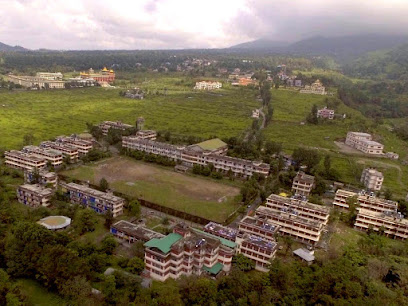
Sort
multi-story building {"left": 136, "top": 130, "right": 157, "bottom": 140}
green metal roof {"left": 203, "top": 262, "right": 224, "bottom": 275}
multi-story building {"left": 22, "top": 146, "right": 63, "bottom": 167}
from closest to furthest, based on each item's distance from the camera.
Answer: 1. green metal roof {"left": 203, "top": 262, "right": 224, "bottom": 275}
2. multi-story building {"left": 22, "top": 146, "right": 63, "bottom": 167}
3. multi-story building {"left": 136, "top": 130, "right": 157, "bottom": 140}

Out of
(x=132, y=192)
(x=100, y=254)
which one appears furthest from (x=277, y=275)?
(x=132, y=192)

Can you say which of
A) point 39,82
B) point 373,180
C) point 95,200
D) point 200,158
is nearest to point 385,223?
point 373,180

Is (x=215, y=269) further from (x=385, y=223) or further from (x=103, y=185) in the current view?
(x=385, y=223)

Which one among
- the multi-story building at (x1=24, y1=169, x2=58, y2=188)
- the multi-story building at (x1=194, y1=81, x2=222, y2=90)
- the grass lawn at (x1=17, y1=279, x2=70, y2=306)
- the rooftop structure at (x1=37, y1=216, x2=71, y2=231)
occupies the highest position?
the multi-story building at (x1=194, y1=81, x2=222, y2=90)

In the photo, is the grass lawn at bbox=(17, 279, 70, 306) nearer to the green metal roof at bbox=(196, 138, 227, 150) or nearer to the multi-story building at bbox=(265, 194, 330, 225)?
the multi-story building at bbox=(265, 194, 330, 225)

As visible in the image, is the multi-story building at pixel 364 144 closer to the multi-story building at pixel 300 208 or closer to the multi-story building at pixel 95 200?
the multi-story building at pixel 300 208

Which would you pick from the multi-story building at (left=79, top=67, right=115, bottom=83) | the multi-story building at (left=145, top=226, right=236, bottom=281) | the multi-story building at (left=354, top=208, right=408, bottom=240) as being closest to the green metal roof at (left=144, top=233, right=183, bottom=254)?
the multi-story building at (left=145, top=226, right=236, bottom=281)

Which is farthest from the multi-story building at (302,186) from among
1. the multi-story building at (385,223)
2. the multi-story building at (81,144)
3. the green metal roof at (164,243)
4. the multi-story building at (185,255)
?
the multi-story building at (81,144)
